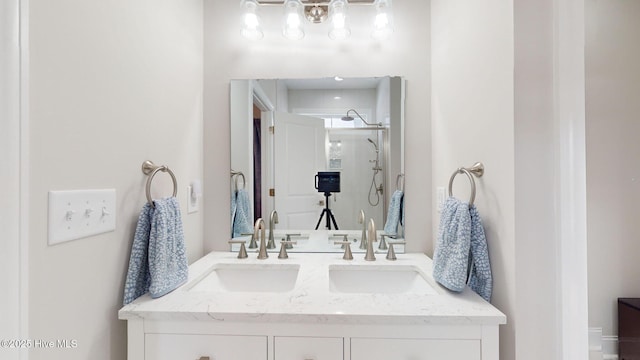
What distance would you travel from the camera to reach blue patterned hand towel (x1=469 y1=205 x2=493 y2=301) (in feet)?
2.87

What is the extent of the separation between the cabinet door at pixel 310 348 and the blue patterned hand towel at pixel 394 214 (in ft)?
2.26

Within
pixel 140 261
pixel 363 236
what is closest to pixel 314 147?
pixel 363 236

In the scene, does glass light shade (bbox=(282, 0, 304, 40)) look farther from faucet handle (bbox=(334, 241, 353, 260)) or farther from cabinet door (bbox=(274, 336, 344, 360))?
cabinet door (bbox=(274, 336, 344, 360))

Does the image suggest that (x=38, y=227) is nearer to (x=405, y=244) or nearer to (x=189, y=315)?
(x=189, y=315)

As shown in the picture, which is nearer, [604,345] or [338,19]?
[338,19]

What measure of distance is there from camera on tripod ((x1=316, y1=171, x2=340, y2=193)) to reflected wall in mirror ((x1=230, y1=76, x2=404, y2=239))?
0.9 inches

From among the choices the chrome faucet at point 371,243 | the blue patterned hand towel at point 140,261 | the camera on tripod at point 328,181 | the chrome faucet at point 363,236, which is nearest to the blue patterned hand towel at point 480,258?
the chrome faucet at point 371,243

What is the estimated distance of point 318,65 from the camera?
1.36 metres

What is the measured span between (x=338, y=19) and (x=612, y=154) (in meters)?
1.64

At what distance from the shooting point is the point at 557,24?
751 mm

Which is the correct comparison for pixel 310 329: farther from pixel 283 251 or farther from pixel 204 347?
pixel 283 251

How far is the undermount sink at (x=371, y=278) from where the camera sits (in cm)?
117

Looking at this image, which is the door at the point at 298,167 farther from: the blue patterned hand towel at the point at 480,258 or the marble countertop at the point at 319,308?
the blue patterned hand towel at the point at 480,258

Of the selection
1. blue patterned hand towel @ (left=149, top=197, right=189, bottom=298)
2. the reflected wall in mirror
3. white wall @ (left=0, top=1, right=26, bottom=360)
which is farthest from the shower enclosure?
white wall @ (left=0, top=1, right=26, bottom=360)
